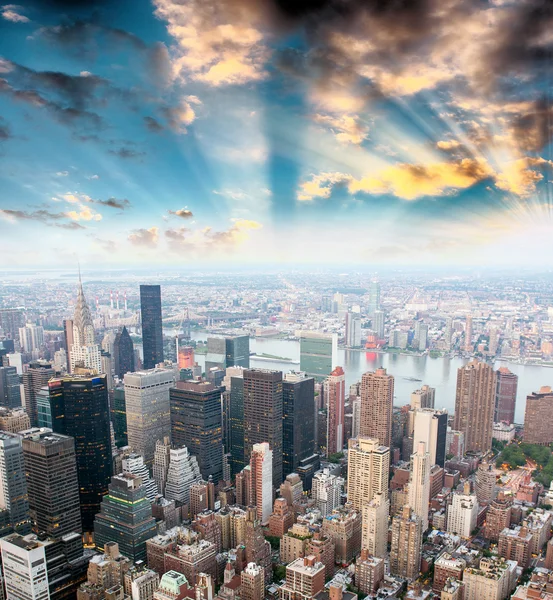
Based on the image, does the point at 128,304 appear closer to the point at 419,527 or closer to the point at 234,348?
the point at 234,348

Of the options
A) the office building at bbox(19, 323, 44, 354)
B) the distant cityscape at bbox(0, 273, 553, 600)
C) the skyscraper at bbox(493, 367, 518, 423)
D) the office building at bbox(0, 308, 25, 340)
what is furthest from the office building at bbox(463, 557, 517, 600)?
the office building at bbox(19, 323, 44, 354)

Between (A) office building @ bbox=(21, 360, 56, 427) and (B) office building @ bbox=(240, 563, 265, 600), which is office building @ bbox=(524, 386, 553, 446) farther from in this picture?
(A) office building @ bbox=(21, 360, 56, 427)

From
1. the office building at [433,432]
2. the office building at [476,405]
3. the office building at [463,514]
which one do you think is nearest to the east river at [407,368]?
the office building at [476,405]

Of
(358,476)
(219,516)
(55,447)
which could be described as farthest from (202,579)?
(358,476)

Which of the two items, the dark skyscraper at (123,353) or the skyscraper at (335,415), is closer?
the skyscraper at (335,415)

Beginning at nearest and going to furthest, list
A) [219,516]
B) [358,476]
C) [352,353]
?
Result: [219,516], [358,476], [352,353]

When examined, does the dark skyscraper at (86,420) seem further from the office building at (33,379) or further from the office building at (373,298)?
the office building at (373,298)

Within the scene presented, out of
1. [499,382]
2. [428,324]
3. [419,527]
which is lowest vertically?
[419,527]

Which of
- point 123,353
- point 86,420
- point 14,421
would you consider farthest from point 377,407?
point 123,353
